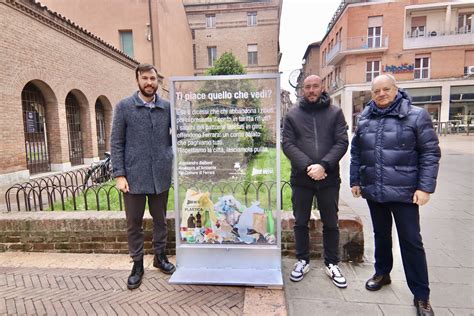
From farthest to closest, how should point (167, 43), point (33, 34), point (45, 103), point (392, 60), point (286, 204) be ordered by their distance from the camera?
1. point (392, 60)
2. point (167, 43)
3. point (45, 103)
4. point (33, 34)
5. point (286, 204)

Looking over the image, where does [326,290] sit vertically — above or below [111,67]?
below

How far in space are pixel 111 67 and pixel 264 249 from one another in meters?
13.4

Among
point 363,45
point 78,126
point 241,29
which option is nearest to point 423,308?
point 78,126

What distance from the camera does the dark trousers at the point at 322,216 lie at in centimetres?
315

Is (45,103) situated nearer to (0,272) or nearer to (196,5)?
(0,272)

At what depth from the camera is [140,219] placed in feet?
10.6

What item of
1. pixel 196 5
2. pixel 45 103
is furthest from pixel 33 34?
pixel 196 5

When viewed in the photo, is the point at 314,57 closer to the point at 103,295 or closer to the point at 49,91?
the point at 49,91

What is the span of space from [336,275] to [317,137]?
4.76 feet

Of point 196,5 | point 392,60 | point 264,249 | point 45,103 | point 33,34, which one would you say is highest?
point 196,5

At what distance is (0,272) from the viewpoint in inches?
Result: 137

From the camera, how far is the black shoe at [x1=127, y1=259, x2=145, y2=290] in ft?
10.3

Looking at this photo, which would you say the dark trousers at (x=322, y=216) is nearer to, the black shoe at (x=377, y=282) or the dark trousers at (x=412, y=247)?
the black shoe at (x=377, y=282)

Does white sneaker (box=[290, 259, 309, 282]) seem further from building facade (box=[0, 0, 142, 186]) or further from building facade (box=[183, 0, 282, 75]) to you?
building facade (box=[183, 0, 282, 75])
